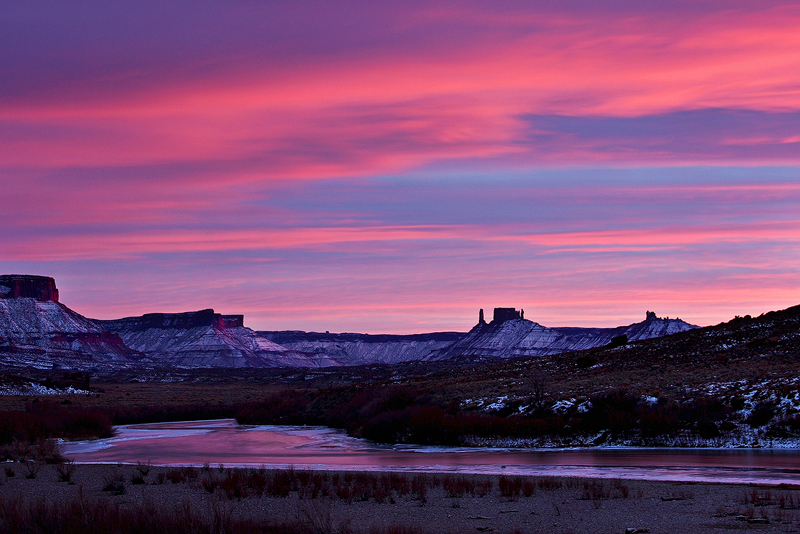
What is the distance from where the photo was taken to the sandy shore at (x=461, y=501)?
16.3m

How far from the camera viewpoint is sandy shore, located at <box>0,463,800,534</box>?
643 inches

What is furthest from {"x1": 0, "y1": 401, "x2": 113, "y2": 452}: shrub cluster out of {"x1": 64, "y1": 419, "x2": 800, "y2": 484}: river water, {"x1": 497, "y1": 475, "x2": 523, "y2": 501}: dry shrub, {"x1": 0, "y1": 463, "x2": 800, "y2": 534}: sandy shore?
{"x1": 497, "y1": 475, "x2": 523, "y2": 501}: dry shrub

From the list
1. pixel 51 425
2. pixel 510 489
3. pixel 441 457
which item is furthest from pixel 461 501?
pixel 51 425

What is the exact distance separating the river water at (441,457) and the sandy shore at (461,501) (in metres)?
3.59

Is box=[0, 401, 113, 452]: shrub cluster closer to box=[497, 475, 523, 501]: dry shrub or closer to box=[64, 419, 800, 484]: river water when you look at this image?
box=[64, 419, 800, 484]: river water

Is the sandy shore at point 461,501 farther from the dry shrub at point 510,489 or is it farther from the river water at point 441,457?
the river water at point 441,457

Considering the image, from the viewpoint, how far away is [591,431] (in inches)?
1489

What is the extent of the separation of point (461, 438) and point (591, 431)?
5.98 metres

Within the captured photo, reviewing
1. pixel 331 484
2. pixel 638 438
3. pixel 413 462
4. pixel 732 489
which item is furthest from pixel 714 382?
pixel 331 484

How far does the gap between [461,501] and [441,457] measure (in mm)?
14442

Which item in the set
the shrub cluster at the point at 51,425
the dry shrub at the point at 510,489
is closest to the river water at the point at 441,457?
the shrub cluster at the point at 51,425

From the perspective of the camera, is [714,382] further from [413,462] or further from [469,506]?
[469,506]

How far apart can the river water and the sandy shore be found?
359cm

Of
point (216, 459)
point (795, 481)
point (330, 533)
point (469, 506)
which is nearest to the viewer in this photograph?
point (330, 533)
